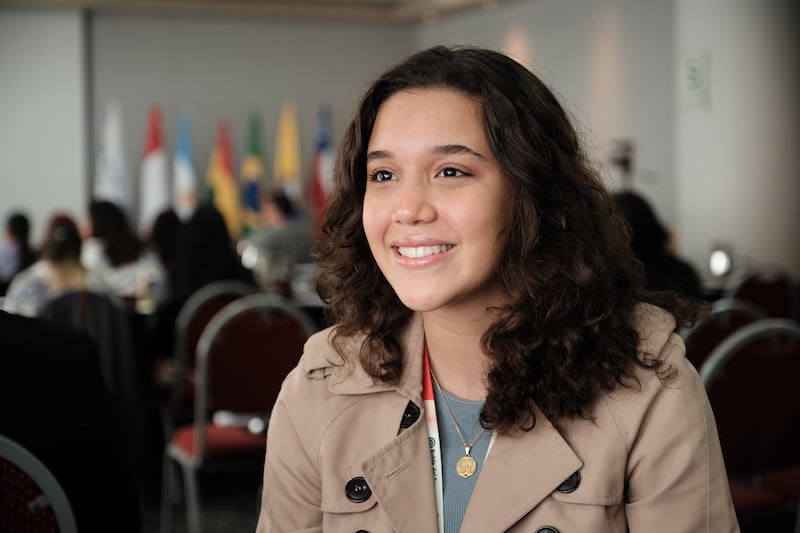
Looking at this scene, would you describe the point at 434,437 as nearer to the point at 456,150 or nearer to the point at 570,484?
the point at 570,484

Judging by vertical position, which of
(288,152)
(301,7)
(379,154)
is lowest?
(379,154)

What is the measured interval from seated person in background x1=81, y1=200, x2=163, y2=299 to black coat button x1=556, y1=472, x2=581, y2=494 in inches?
180

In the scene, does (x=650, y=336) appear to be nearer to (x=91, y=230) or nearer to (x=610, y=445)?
(x=610, y=445)

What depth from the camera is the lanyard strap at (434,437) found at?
1430mm

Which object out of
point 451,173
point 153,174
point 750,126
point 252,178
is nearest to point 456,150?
point 451,173

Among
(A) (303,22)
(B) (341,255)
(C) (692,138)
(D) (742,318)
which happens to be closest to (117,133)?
(A) (303,22)

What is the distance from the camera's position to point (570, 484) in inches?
53.9

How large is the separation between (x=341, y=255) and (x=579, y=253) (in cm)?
37

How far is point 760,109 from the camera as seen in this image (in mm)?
7473

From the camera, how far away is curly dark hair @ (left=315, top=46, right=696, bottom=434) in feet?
4.55

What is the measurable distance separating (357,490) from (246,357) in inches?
80.2

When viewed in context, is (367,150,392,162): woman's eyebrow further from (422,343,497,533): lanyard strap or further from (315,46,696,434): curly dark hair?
(422,343,497,533): lanyard strap

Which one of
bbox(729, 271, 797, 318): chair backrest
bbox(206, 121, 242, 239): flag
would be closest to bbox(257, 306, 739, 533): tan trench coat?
bbox(729, 271, 797, 318): chair backrest

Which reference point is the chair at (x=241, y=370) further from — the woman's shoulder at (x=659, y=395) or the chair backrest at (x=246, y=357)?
the woman's shoulder at (x=659, y=395)
